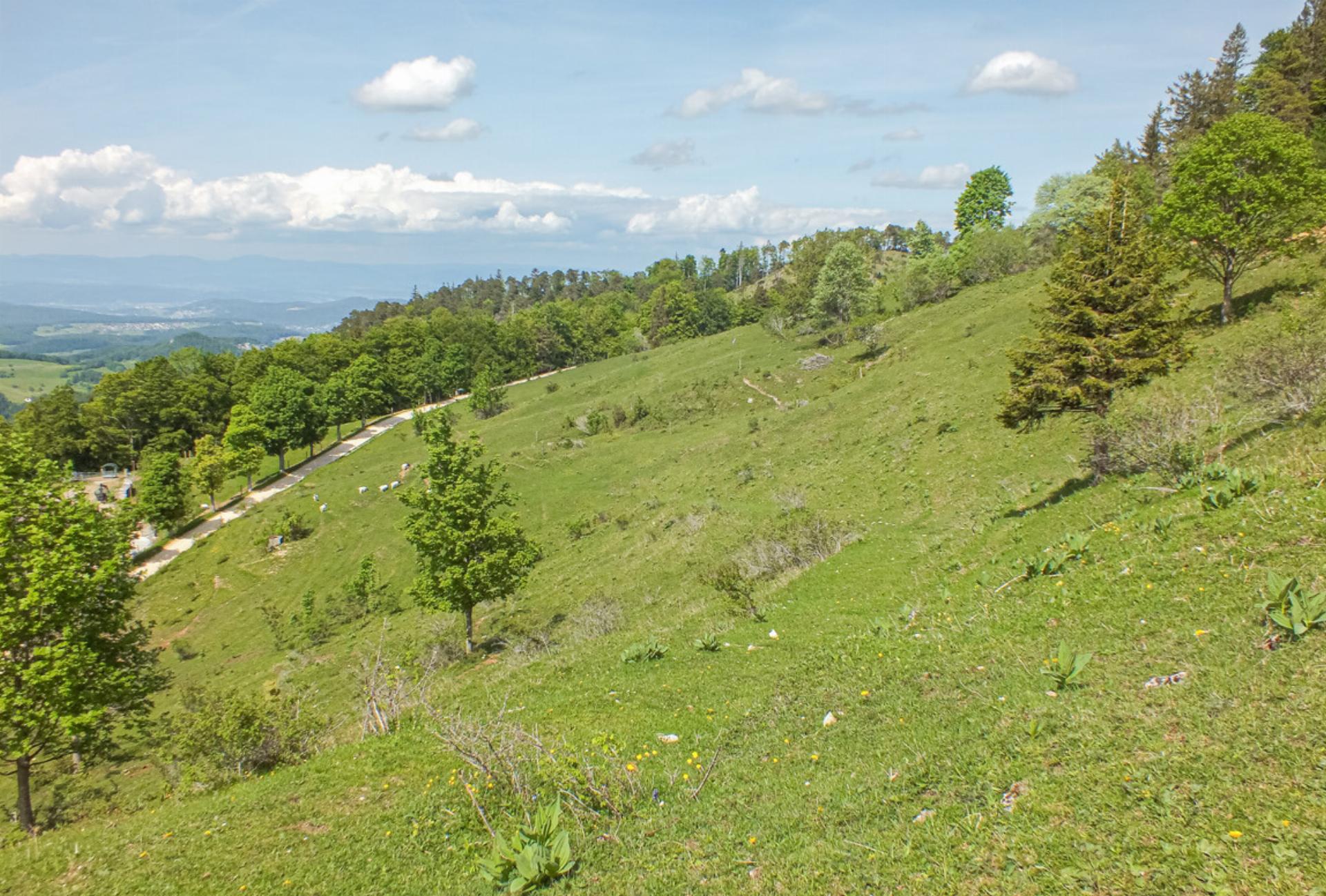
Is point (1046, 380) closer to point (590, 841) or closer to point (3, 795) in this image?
point (590, 841)

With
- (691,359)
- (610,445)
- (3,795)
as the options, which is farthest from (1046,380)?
(691,359)

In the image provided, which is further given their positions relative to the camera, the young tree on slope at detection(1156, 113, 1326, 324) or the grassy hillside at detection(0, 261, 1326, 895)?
the young tree on slope at detection(1156, 113, 1326, 324)

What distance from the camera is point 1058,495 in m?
23.4

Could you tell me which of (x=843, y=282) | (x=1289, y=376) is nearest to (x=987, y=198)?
(x=843, y=282)

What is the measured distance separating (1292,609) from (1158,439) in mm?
11946

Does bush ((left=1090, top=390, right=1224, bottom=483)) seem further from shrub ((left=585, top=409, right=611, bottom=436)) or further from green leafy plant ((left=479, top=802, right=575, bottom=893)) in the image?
shrub ((left=585, top=409, right=611, bottom=436))

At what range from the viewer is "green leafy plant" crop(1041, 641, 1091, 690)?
9.35 m

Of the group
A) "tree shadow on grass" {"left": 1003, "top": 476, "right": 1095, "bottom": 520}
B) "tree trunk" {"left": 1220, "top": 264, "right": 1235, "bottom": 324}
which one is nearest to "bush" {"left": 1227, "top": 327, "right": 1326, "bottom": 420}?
"tree shadow on grass" {"left": 1003, "top": 476, "right": 1095, "bottom": 520}

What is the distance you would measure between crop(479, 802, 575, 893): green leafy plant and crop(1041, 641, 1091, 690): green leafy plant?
742 cm

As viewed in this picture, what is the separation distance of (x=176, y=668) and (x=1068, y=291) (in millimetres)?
50823

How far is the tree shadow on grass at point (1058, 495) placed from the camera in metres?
22.5

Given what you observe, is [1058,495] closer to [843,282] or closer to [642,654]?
[642,654]

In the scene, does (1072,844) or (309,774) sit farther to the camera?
(309,774)

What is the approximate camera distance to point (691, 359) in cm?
9444
